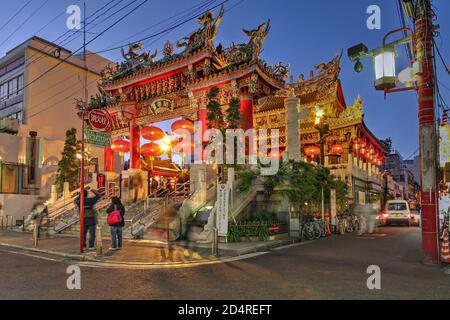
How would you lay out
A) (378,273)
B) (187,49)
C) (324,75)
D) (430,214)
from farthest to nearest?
1. (324,75)
2. (187,49)
3. (430,214)
4. (378,273)

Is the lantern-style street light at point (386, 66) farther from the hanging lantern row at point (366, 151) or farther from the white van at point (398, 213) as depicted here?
the hanging lantern row at point (366, 151)

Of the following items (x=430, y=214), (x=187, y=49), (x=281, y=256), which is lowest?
(x=281, y=256)

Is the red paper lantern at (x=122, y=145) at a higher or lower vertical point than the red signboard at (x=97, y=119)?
higher

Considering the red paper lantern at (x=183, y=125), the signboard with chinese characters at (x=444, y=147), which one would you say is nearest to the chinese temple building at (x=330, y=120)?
the signboard with chinese characters at (x=444, y=147)

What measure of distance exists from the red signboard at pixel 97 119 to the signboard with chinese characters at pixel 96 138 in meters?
0.35

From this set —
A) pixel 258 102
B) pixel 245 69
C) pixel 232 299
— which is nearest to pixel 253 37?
pixel 245 69

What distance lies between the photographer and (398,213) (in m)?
26.2

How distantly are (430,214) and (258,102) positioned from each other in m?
12.8

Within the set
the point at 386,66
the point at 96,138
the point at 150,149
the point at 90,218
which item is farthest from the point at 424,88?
the point at 150,149

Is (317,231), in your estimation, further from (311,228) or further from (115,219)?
(115,219)

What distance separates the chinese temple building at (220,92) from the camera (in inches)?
772

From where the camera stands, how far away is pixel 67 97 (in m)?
37.0
